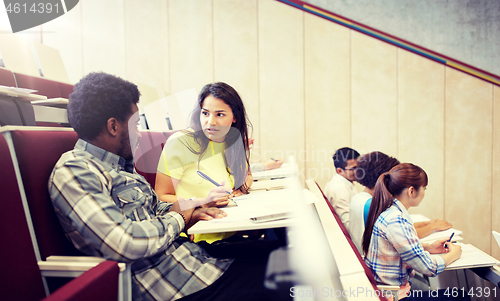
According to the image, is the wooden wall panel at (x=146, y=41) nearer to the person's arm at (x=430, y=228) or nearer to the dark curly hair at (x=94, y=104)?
the dark curly hair at (x=94, y=104)

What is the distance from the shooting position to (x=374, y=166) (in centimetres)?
170

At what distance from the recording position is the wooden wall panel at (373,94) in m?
2.79

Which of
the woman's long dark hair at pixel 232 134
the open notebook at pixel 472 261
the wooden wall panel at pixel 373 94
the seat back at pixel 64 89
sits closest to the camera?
the open notebook at pixel 472 261

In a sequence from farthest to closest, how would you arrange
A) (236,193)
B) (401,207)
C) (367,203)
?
(367,203)
(236,193)
(401,207)

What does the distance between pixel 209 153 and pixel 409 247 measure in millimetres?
976

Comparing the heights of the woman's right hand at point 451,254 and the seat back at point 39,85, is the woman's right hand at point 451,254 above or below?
below

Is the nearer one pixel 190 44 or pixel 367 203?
pixel 367 203

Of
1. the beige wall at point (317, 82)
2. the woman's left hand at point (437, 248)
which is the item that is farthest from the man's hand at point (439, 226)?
the beige wall at point (317, 82)

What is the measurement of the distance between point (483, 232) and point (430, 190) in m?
0.72

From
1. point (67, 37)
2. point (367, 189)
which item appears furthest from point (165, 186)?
point (67, 37)

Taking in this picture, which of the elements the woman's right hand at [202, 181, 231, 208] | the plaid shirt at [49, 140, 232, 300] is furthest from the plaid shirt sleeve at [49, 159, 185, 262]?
the woman's right hand at [202, 181, 231, 208]

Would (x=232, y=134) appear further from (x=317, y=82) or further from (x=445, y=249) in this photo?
(x=317, y=82)

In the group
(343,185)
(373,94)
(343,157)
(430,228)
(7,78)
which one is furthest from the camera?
(373,94)

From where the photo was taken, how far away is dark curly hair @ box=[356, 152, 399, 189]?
1.67m
